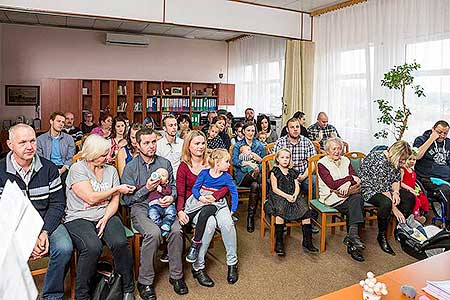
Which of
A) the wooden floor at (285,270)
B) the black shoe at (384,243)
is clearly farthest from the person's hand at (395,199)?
the wooden floor at (285,270)

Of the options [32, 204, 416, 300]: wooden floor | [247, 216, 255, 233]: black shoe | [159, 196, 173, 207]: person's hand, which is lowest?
[32, 204, 416, 300]: wooden floor

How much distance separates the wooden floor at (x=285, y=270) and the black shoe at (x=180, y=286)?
1.5 inches

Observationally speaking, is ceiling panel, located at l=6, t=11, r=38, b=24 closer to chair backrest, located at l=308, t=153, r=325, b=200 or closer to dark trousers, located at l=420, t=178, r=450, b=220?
chair backrest, located at l=308, t=153, r=325, b=200

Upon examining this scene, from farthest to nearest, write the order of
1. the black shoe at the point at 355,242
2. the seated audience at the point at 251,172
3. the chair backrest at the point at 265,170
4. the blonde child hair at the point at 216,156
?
the seated audience at the point at 251,172 → the chair backrest at the point at 265,170 → the black shoe at the point at 355,242 → the blonde child hair at the point at 216,156

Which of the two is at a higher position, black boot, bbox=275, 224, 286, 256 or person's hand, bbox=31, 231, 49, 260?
person's hand, bbox=31, 231, 49, 260

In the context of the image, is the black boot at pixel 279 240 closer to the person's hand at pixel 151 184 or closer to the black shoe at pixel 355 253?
the black shoe at pixel 355 253

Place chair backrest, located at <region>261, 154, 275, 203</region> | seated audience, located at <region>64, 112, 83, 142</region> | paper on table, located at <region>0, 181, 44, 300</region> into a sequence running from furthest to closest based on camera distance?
1. seated audience, located at <region>64, 112, 83, 142</region>
2. chair backrest, located at <region>261, 154, 275, 203</region>
3. paper on table, located at <region>0, 181, 44, 300</region>

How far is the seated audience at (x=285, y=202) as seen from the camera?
11.3 ft

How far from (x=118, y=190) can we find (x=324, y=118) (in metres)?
3.70

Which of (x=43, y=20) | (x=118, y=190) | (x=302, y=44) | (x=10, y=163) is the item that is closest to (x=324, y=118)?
(x=302, y=44)

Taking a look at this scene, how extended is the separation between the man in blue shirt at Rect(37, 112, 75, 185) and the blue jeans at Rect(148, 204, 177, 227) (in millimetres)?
1684

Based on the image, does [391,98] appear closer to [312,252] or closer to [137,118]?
[312,252]

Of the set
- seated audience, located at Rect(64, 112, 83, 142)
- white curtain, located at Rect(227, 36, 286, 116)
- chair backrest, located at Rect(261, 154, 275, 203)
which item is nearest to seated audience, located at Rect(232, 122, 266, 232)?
chair backrest, located at Rect(261, 154, 275, 203)

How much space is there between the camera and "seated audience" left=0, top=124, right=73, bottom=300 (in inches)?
95.2
